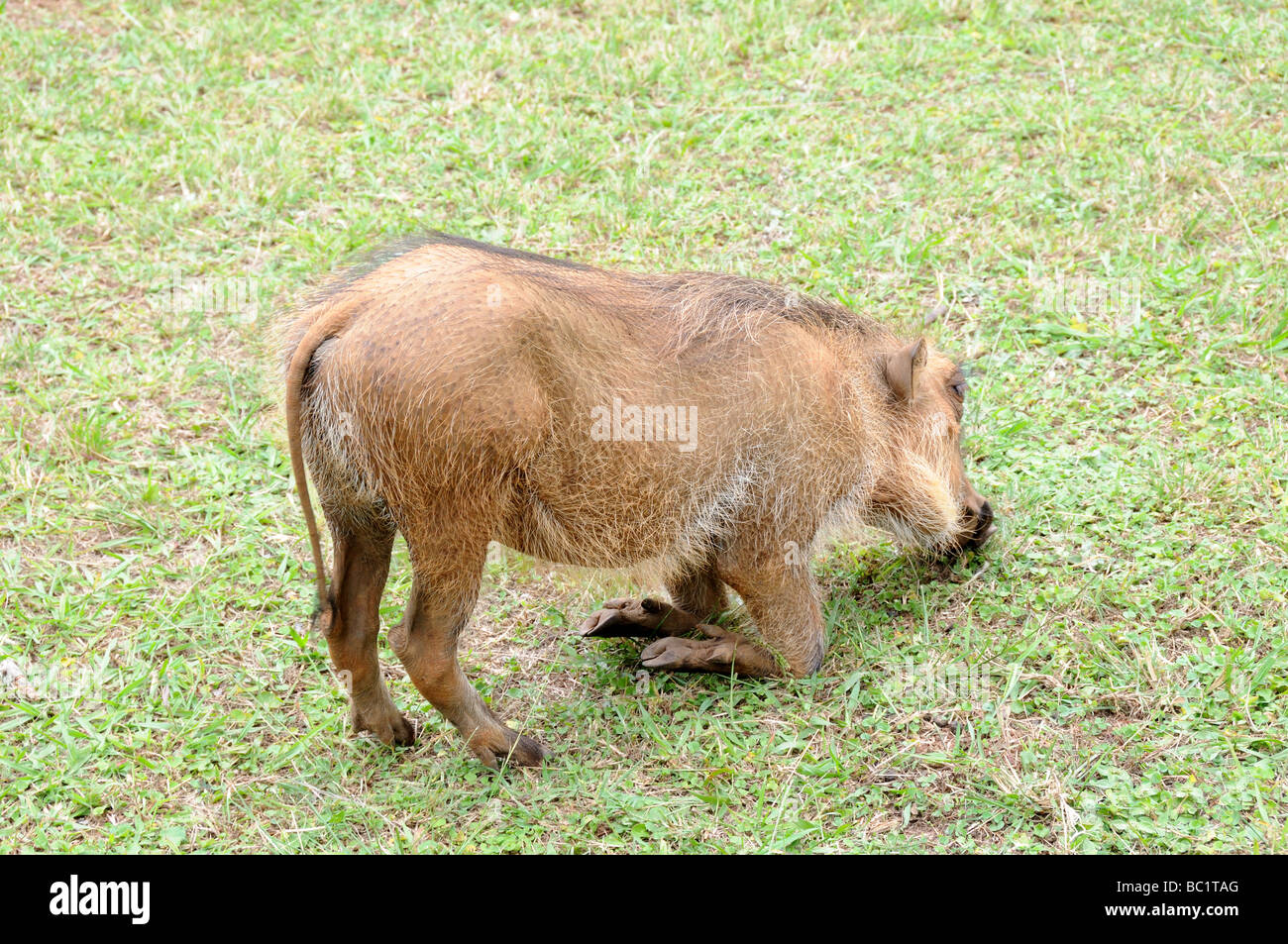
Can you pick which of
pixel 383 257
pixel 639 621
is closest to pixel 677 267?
pixel 639 621

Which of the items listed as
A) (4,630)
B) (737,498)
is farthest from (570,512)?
(4,630)

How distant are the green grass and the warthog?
0.27 metres

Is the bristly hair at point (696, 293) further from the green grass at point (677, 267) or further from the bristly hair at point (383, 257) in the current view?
the green grass at point (677, 267)

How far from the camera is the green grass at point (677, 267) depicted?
3.32 m

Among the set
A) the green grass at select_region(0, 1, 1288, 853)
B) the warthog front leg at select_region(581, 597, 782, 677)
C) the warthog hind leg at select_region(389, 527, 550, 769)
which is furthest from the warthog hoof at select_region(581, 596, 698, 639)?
the warthog hind leg at select_region(389, 527, 550, 769)

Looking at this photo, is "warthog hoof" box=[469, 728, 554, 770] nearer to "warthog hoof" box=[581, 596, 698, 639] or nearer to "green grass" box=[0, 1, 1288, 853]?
"green grass" box=[0, 1, 1288, 853]

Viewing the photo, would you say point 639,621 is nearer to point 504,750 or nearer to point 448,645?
point 504,750

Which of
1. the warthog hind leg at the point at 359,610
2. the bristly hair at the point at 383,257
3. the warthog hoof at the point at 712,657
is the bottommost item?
the warthog hoof at the point at 712,657

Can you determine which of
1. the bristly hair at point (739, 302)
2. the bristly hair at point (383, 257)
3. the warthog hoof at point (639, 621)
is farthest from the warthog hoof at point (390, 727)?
the bristly hair at point (739, 302)

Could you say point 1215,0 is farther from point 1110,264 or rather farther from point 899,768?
point 899,768

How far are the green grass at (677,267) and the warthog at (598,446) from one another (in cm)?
27

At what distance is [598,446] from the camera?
325cm

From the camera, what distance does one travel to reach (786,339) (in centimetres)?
371

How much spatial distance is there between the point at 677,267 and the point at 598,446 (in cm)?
229
